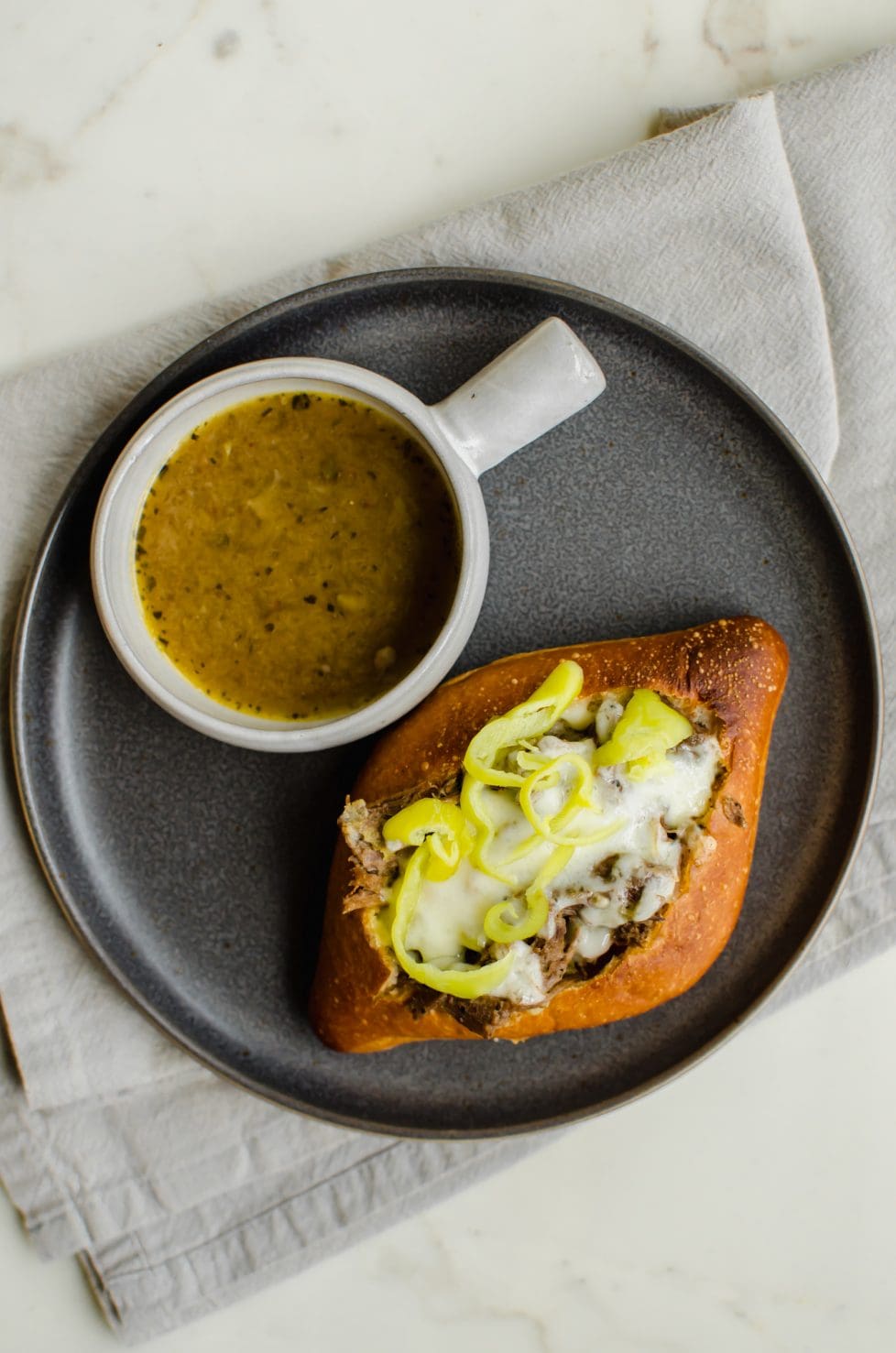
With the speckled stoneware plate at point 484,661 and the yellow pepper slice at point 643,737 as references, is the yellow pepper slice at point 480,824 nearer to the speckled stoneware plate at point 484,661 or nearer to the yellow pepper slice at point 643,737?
the yellow pepper slice at point 643,737

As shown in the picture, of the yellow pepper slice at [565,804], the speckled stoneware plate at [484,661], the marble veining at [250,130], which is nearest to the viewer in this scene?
the yellow pepper slice at [565,804]

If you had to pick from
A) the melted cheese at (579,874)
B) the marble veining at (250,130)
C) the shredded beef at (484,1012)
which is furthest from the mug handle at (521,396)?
the shredded beef at (484,1012)

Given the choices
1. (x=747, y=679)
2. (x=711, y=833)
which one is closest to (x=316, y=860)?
(x=711, y=833)

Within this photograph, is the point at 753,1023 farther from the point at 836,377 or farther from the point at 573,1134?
the point at 836,377

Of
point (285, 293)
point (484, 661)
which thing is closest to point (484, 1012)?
point (484, 661)

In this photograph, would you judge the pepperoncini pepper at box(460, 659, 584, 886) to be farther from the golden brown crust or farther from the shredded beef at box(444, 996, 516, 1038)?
the shredded beef at box(444, 996, 516, 1038)

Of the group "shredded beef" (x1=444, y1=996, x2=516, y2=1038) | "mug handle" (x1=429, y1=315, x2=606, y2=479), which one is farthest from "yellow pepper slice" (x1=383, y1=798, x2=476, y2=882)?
"mug handle" (x1=429, y1=315, x2=606, y2=479)

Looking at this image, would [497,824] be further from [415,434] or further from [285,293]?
[285,293]

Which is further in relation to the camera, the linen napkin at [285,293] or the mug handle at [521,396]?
the linen napkin at [285,293]
